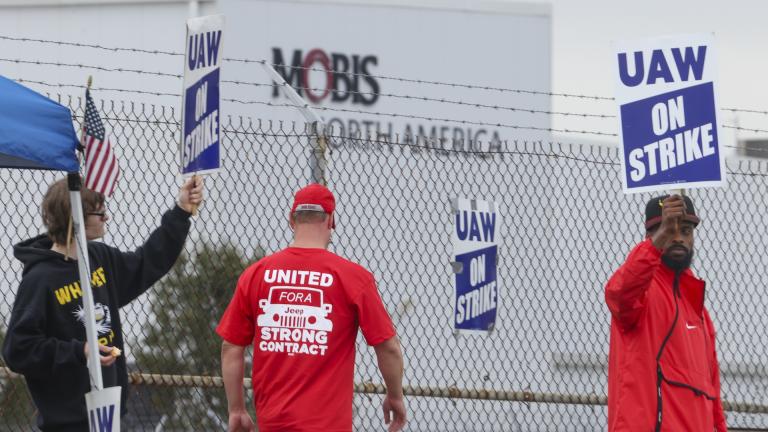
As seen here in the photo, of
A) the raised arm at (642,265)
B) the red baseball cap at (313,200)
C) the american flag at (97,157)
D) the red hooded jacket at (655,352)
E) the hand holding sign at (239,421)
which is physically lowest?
the hand holding sign at (239,421)

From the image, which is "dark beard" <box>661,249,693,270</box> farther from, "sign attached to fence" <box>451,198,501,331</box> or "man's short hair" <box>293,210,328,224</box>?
"sign attached to fence" <box>451,198,501,331</box>

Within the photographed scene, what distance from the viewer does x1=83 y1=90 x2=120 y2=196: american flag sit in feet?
16.1

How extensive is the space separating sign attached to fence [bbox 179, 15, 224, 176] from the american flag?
1.19ft

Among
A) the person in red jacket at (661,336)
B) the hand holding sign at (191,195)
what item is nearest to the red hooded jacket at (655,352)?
the person in red jacket at (661,336)

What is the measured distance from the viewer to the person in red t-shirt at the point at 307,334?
466 cm

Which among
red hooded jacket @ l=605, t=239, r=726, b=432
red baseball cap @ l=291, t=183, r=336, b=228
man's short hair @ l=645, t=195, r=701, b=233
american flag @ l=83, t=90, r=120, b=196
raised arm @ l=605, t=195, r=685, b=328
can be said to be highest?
american flag @ l=83, t=90, r=120, b=196

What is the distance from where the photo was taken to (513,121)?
22.7 m

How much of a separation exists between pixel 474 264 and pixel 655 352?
2434 mm

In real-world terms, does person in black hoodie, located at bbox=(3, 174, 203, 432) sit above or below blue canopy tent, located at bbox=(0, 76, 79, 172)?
below

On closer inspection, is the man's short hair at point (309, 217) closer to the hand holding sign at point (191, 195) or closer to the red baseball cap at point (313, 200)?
the red baseball cap at point (313, 200)

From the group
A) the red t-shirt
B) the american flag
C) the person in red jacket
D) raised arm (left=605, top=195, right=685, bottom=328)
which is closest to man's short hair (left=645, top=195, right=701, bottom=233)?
the person in red jacket

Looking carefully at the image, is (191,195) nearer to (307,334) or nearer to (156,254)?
(156,254)

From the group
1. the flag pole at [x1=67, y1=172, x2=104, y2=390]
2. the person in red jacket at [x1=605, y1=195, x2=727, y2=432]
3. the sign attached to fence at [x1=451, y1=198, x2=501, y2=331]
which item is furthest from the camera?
the sign attached to fence at [x1=451, y1=198, x2=501, y2=331]

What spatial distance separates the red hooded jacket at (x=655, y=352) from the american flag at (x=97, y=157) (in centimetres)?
202
